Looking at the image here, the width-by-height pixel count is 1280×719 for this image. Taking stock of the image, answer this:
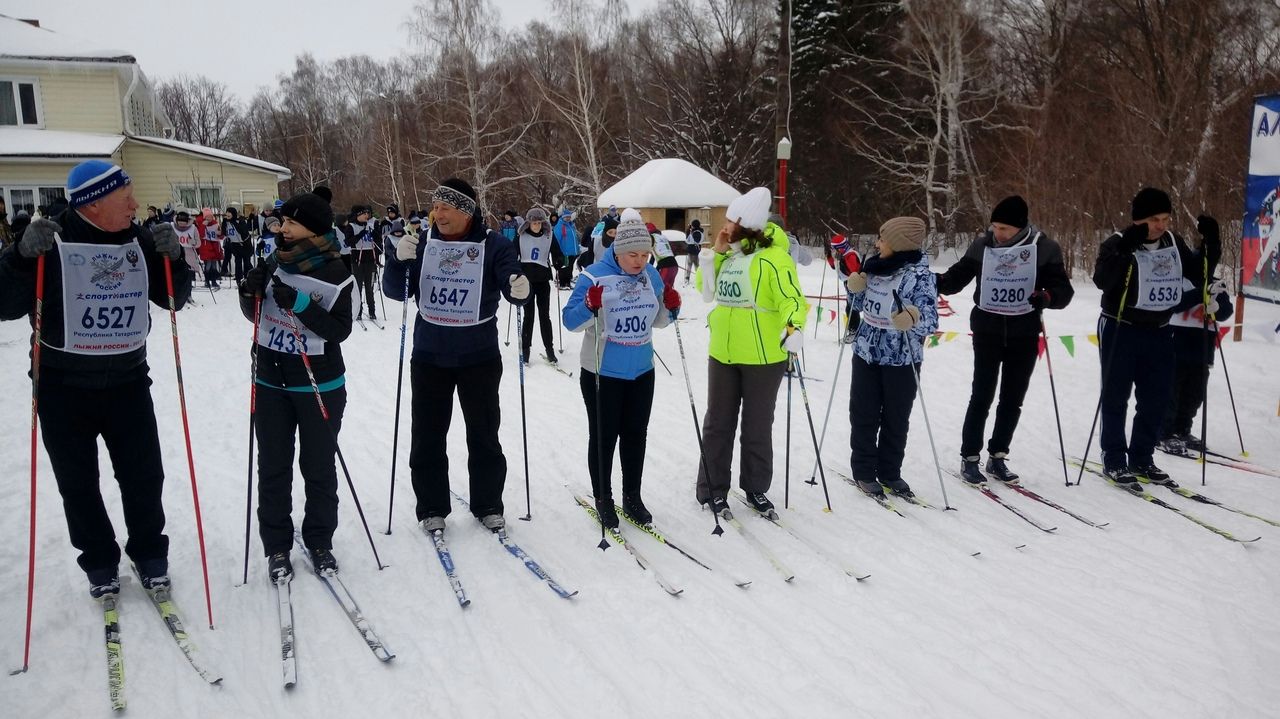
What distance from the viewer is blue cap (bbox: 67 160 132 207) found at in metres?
3.25

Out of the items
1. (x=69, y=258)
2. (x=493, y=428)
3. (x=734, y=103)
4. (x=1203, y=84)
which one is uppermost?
(x=734, y=103)

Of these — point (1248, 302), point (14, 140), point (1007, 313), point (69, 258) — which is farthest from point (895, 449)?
point (14, 140)

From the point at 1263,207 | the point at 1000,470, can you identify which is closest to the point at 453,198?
the point at 1000,470

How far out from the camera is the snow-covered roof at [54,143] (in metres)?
20.5

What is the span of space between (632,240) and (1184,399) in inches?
190

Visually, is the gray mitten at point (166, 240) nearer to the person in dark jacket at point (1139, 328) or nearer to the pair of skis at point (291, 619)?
the pair of skis at point (291, 619)

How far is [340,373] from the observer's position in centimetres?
390

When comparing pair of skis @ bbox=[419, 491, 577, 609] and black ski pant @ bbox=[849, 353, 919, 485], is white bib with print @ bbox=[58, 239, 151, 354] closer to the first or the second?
pair of skis @ bbox=[419, 491, 577, 609]

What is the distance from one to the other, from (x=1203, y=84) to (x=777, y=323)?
13.9 meters

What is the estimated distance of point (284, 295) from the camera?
3.47 metres

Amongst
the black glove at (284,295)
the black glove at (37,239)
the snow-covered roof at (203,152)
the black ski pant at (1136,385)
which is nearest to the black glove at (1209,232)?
the black ski pant at (1136,385)

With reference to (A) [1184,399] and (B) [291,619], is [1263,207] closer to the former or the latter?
(A) [1184,399]

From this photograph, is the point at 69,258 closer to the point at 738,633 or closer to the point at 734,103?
the point at 738,633

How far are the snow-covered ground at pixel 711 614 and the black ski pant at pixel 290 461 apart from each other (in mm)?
270
